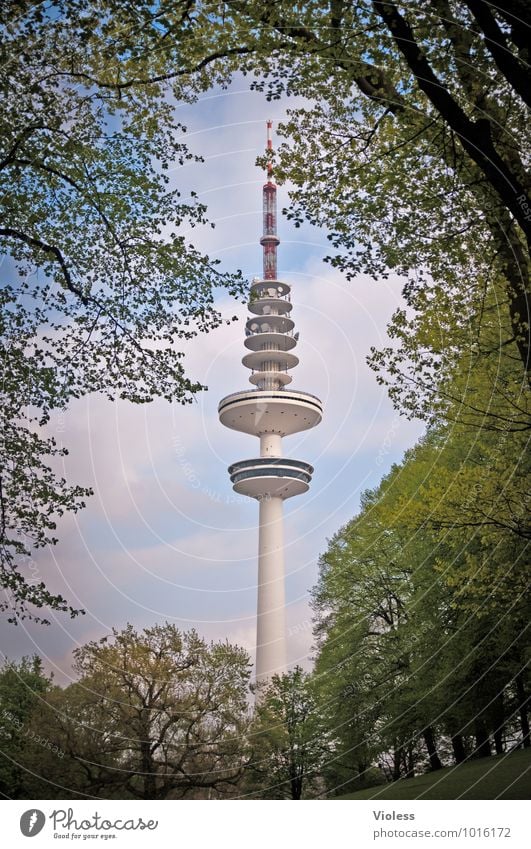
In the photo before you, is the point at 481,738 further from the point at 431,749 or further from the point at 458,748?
the point at 431,749

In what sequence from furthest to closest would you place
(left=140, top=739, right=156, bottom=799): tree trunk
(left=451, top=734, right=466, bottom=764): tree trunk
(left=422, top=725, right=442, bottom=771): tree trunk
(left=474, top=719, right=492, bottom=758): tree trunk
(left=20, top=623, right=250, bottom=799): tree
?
(left=422, top=725, right=442, bottom=771): tree trunk < (left=451, top=734, right=466, bottom=764): tree trunk < (left=474, top=719, right=492, bottom=758): tree trunk < (left=20, top=623, right=250, bottom=799): tree < (left=140, top=739, right=156, bottom=799): tree trunk

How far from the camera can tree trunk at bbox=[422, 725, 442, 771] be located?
27144 millimetres

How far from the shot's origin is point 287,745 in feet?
94.0

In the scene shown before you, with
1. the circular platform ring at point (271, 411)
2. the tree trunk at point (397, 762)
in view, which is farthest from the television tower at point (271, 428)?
the tree trunk at point (397, 762)

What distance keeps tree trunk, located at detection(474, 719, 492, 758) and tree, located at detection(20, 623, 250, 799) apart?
727 cm

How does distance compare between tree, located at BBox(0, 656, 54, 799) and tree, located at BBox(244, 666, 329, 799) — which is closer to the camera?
tree, located at BBox(0, 656, 54, 799)

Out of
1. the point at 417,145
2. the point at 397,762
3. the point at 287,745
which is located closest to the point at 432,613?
the point at 397,762

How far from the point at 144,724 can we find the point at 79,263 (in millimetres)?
12945

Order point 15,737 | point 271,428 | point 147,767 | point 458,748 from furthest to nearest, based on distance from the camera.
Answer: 1. point 271,428
2. point 458,748
3. point 15,737
4. point 147,767

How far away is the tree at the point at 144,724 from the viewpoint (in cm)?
2019

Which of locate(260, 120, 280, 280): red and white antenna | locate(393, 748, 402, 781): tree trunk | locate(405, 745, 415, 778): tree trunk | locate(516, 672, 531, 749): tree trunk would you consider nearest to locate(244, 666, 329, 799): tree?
locate(393, 748, 402, 781): tree trunk

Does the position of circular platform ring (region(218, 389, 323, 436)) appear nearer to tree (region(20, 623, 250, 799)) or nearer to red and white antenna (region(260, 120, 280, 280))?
red and white antenna (region(260, 120, 280, 280))

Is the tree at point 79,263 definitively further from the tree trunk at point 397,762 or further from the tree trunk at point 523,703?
the tree trunk at point 397,762

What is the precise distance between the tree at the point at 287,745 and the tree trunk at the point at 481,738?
5.81m
